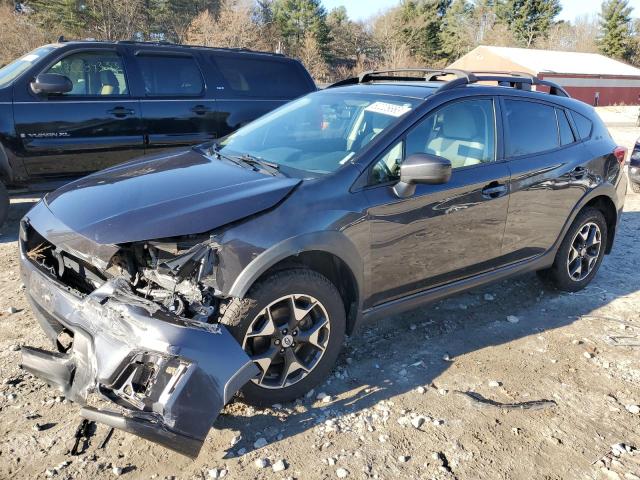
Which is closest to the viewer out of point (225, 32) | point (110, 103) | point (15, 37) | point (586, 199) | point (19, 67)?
point (586, 199)

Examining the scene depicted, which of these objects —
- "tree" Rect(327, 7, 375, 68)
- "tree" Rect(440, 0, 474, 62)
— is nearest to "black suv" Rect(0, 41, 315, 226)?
"tree" Rect(327, 7, 375, 68)

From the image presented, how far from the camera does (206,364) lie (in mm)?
2428

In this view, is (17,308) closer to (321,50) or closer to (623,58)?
(321,50)

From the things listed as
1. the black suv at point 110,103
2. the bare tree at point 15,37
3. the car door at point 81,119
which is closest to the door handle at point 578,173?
the black suv at point 110,103

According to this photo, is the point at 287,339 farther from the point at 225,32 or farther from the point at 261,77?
the point at 225,32

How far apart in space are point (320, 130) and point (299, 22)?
5265 centimetres

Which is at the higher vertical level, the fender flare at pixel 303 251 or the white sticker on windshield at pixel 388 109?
the white sticker on windshield at pixel 388 109

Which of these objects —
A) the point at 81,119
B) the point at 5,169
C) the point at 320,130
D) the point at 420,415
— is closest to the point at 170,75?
the point at 81,119

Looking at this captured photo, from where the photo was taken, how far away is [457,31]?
6178 centimetres

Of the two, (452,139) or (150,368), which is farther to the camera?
(452,139)

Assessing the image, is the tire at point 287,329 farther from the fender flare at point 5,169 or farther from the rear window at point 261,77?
the rear window at point 261,77

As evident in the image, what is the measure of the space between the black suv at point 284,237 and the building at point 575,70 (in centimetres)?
4059

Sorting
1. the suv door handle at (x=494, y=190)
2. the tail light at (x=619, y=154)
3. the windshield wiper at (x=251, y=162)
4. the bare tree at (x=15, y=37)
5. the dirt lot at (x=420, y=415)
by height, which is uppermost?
the bare tree at (x=15, y=37)

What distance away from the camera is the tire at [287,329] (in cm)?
278
